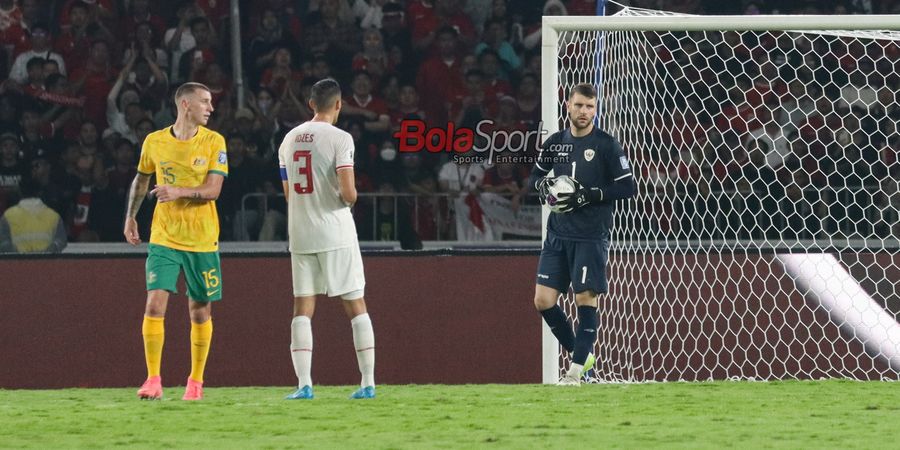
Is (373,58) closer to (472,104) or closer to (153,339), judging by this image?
(472,104)

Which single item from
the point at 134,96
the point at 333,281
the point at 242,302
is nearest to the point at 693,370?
the point at 242,302

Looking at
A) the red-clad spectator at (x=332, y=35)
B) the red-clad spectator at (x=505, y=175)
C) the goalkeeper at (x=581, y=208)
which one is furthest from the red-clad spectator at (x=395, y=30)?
the goalkeeper at (x=581, y=208)

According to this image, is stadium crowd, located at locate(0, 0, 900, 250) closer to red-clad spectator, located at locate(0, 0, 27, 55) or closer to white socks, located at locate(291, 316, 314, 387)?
red-clad spectator, located at locate(0, 0, 27, 55)

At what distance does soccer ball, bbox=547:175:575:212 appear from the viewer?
7.48m

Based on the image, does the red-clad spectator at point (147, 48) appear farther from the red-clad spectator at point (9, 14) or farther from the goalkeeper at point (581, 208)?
the goalkeeper at point (581, 208)

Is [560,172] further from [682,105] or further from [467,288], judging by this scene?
[682,105]

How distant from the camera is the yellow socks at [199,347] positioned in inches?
283

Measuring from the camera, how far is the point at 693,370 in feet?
31.5

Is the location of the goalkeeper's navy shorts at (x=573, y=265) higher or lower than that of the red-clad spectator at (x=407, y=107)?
lower

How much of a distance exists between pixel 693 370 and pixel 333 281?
3.63m

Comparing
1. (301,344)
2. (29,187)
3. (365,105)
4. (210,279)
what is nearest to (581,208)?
(301,344)

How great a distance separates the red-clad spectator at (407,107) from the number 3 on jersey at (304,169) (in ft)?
17.8

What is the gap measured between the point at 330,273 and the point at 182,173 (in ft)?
2.95

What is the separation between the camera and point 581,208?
765cm
